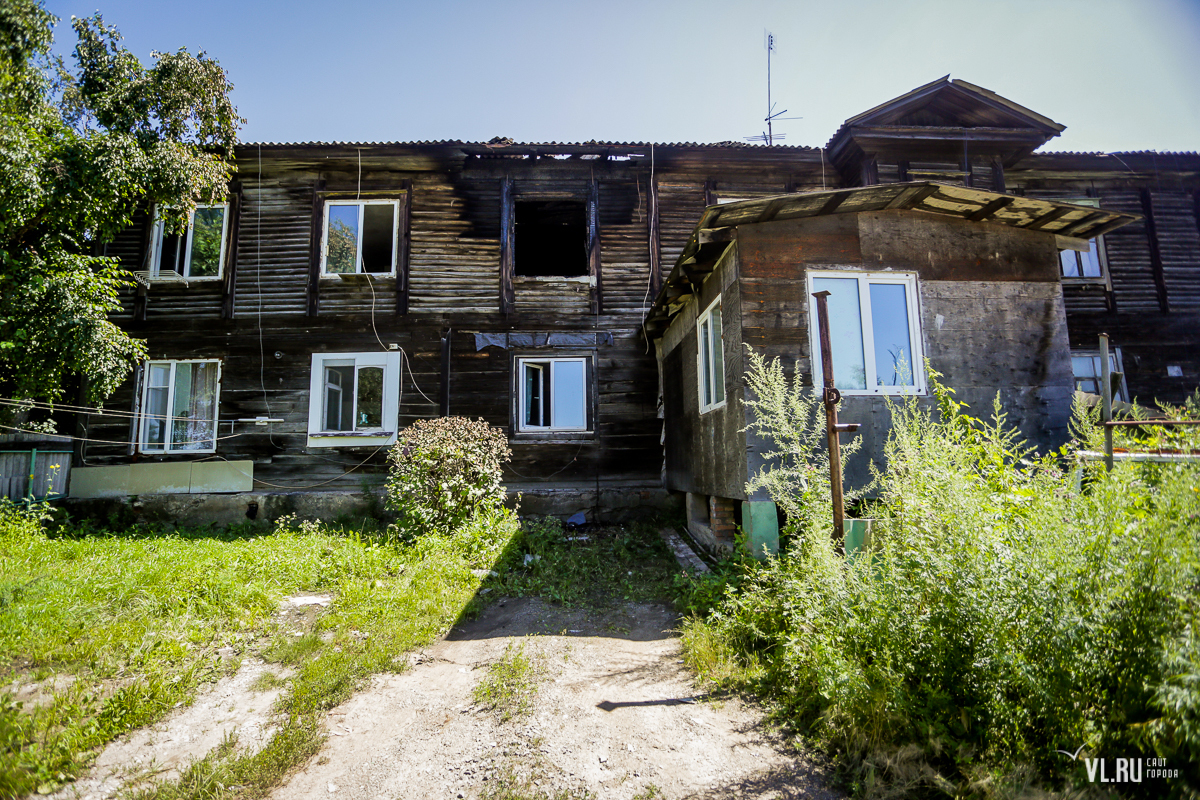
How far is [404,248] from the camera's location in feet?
35.6

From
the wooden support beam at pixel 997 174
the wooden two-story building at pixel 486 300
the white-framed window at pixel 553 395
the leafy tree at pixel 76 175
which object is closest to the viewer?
the leafy tree at pixel 76 175

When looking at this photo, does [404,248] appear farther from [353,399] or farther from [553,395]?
[553,395]

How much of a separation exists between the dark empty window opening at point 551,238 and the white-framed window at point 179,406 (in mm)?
6715

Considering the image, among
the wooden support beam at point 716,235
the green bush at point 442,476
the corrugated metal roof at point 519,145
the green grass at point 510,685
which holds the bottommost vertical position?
the green grass at point 510,685

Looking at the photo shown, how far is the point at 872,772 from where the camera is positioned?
276 centimetres

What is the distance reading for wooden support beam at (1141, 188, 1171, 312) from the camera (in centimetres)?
1116

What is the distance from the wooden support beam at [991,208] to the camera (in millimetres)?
5910

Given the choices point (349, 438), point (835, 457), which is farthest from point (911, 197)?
point (349, 438)

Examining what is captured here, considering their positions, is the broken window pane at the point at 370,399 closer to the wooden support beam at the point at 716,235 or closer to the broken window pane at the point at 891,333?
the wooden support beam at the point at 716,235

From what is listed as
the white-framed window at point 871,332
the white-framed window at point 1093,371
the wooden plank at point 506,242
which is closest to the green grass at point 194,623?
the wooden plank at point 506,242

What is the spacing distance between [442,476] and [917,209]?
7.11m

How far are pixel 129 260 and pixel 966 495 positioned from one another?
1434 centimetres

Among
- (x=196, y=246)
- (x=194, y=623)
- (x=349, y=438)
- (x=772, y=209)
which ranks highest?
(x=196, y=246)

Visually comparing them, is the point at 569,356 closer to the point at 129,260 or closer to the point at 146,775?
the point at 146,775
